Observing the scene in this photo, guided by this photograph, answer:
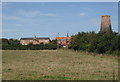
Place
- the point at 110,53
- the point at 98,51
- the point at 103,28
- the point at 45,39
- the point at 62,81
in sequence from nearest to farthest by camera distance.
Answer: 1. the point at 62,81
2. the point at 110,53
3. the point at 98,51
4. the point at 103,28
5. the point at 45,39

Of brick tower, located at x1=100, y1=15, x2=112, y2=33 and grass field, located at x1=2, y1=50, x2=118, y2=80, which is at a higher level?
brick tower, located at x1=100, y1=15, x2=112, y2=33

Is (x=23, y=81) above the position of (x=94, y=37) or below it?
below

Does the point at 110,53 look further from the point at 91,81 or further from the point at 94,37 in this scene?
the point at 91,81

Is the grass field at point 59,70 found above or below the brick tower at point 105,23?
below

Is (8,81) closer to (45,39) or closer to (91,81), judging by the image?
(91,81)

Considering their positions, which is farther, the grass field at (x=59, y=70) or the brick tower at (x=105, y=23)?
the brick tower at (x=105, y=23)

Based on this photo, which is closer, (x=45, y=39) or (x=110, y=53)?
(x=110, y=53)

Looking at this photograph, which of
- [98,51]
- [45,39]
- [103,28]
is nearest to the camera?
[98,51]

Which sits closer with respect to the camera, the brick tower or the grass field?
the grass field

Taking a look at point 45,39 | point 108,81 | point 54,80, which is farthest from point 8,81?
point 45,39

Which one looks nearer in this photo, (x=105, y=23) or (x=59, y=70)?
(x=59, y=70)

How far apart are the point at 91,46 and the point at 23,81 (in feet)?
76.0

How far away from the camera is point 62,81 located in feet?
23.5

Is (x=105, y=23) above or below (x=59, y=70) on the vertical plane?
above
